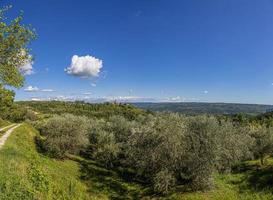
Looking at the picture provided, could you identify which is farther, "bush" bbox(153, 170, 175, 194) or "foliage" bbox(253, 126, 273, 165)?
"foliage" bbox(253, 126, 273, 165)

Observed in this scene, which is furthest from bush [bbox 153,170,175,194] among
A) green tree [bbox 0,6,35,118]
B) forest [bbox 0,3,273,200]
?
green tree [bbox 0,6,35,118]

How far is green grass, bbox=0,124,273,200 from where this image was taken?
22.3 meters

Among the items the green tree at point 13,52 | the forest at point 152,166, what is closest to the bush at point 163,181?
the forest at point 152,166

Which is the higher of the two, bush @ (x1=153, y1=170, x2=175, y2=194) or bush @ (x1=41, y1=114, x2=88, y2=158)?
bush @ (x1=41, y1=114, x2=88, y2=158)

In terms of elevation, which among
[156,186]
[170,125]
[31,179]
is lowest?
[156,186]

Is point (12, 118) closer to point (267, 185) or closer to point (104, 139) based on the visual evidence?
point (104, 139)

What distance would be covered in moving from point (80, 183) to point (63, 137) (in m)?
17.6

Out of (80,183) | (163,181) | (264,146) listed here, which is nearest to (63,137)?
(80,183)

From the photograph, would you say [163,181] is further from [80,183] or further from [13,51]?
[13,51]

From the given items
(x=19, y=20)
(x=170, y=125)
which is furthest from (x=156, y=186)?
(x=19, y=20)

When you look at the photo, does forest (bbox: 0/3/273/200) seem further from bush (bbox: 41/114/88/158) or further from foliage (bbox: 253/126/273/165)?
foliage (bbox: 253/126/273/165)

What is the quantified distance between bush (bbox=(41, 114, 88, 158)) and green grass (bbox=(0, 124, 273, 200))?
2813 millimetres

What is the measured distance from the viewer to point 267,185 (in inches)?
1583

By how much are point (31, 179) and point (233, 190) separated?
29.2 meters
